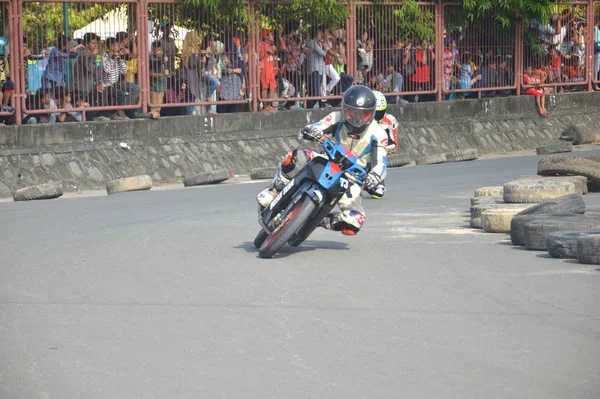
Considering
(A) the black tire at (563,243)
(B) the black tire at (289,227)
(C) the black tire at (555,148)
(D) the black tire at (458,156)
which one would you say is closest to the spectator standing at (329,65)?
(D) the black tire at (458,156)

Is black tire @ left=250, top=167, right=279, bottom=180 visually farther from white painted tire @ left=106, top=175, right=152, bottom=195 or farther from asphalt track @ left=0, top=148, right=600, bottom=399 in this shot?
asphalt track @ left=0, top=148, right=600, bottom=399

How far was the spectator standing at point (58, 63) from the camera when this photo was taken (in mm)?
16328

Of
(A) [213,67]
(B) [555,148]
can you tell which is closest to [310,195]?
(A) [213,67]

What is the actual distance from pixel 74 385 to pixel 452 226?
6568 millimetres

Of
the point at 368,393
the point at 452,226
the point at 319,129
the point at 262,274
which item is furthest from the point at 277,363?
the point at 452,226

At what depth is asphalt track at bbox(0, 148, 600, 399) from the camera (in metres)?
5.77

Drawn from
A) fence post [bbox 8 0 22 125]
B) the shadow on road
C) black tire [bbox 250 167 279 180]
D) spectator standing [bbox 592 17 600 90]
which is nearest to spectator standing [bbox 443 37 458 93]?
spectator standing [bbox 592 17 600 90]

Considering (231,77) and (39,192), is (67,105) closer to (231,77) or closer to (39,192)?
(39,192)

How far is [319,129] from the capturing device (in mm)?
10164

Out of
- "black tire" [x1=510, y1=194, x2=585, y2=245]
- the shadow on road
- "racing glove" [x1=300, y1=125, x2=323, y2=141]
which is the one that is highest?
"racing glove" [x1=300, y1=125, x2=323, y2=141]

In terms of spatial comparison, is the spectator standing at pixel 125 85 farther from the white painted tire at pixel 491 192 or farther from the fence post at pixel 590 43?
the fence post at pixel 590 43

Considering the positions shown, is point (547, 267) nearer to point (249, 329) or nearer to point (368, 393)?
point (249, 329)

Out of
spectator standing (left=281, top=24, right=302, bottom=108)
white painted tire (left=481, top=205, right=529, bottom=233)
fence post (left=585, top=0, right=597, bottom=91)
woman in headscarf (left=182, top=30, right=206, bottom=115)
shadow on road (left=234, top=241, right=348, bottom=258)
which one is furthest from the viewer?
fence post (left=585, top=0, right=597, bottom=91)

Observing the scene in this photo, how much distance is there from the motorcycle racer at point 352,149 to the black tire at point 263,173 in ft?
21.8
